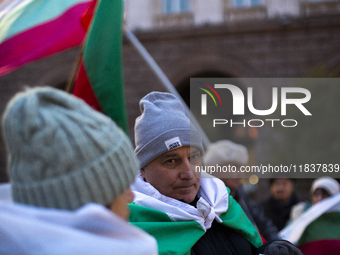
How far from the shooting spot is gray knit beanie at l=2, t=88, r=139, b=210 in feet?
2.63

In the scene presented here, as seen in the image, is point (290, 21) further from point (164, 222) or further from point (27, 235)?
point (27, 235)

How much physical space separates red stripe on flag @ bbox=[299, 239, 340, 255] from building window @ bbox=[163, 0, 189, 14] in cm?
931

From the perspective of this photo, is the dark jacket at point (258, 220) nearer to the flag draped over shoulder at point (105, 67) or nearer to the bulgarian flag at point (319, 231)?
the bulgarian flag at point (319, 231)

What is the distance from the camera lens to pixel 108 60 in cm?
166

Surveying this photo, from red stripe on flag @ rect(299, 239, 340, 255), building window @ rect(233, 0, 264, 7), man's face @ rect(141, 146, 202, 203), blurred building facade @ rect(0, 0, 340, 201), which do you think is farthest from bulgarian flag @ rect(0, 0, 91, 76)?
building window @ rect(233, 0, 264, 7)

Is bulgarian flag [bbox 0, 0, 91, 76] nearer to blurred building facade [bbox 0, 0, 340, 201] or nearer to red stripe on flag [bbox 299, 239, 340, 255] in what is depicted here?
red stripe on flag [bbox 299, 239, 340, 255]

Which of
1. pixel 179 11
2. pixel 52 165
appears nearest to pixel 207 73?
pixel 179 11

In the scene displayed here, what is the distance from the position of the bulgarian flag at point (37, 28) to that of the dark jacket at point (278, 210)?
2.75 meters

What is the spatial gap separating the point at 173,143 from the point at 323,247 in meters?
1.46

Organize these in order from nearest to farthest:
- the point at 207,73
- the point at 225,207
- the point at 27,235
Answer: the point at 27,235 → the point at 225,207 → the point at 207,73

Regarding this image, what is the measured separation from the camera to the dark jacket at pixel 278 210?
163 inches

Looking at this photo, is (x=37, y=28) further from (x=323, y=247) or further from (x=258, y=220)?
(x=323, y=247)

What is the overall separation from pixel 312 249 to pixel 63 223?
89.4 inches

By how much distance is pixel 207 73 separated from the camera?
35.1 feet
